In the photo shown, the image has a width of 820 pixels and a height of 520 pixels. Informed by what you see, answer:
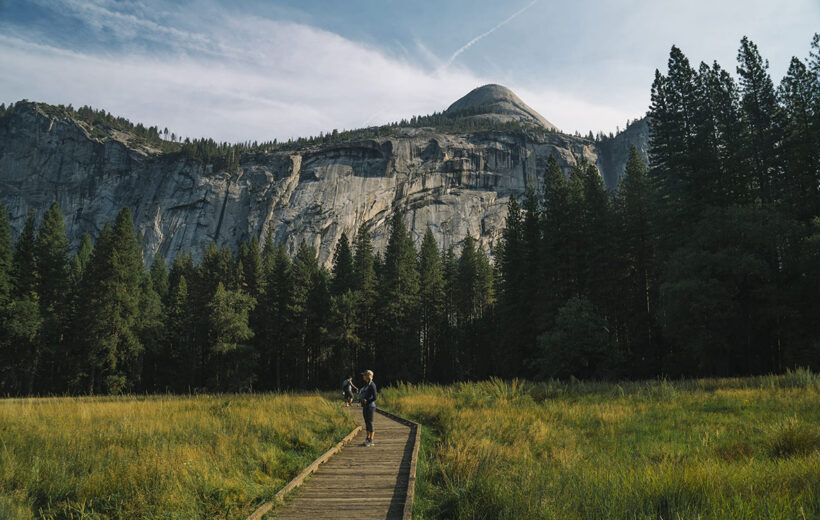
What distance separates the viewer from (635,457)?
8.17m

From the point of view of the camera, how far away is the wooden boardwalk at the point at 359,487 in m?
5.82

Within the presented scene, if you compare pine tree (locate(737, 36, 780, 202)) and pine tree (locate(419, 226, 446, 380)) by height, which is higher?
pine tree (locate(737, 36, 780, 202))

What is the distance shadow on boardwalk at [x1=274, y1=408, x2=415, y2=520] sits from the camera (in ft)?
19.2

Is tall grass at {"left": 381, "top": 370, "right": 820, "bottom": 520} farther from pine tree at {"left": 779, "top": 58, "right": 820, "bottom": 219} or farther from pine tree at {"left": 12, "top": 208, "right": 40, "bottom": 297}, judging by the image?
pine tree at {"left": 12, "top": 208, "right": 40, "bottom": 297}

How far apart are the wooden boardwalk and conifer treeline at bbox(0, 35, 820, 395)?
860 inches

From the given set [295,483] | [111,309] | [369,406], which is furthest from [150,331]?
[295,483]

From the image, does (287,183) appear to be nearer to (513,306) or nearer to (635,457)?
(513,306)

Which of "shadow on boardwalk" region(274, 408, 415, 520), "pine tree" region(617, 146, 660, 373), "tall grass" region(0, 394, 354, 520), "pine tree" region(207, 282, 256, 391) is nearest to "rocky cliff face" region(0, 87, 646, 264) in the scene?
"pine tree" region(207, 282, 256, 391)

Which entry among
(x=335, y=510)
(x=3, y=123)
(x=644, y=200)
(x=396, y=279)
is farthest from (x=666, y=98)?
(x=3, y=123)

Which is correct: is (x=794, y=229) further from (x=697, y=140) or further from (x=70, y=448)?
(x=70, y=448)

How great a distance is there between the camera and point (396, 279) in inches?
2110

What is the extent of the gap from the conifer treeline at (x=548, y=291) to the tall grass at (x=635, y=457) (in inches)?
456

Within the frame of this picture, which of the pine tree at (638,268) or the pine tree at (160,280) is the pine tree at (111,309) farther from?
the pine tree at (638,268)

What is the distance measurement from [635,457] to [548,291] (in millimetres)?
28472
